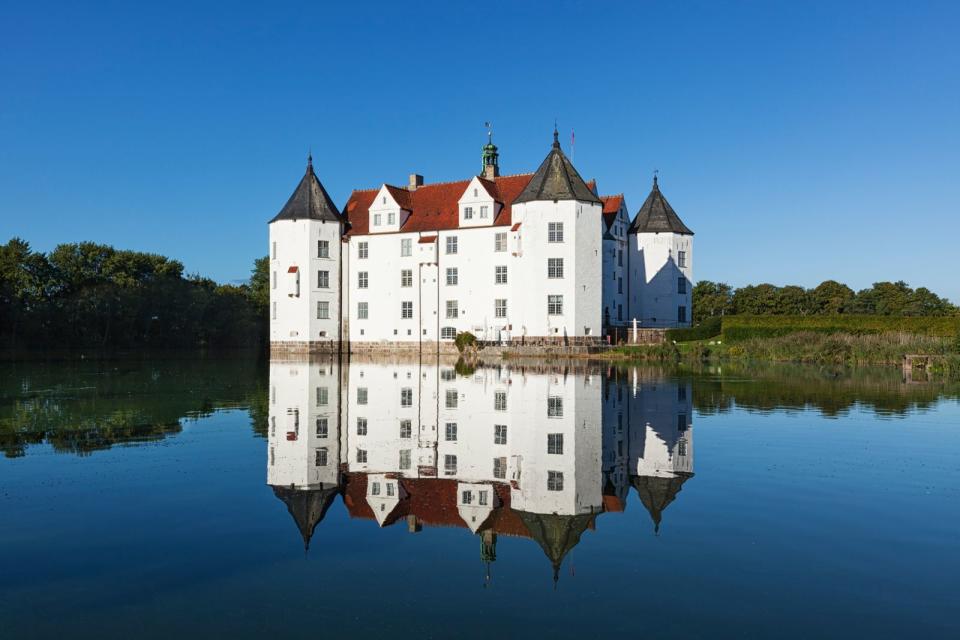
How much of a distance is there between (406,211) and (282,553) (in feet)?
147

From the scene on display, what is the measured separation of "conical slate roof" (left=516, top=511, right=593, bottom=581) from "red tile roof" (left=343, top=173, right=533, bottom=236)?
39831 millimetres

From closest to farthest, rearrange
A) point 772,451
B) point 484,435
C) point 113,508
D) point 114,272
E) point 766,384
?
point 113,508 → point 772,451 → point 484,435 → point 766,384 → point 114,272

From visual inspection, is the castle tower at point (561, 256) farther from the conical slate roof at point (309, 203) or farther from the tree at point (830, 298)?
the tree at point (830, 298)

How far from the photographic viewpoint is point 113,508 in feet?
26.9

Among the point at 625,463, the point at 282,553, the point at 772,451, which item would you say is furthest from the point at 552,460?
the point at 282,553

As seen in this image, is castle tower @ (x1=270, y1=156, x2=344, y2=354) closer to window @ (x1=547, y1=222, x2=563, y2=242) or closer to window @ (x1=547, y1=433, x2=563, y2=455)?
window @ (x1=547, y1=222, x2=563, y2=242)

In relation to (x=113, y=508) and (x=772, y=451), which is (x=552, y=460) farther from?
(x=113, y=508)

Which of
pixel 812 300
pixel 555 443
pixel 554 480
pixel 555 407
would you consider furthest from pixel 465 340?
pixel 812 300

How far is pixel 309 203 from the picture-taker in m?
50.1

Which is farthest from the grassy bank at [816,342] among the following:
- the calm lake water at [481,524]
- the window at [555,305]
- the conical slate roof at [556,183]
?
the calm lake water at [481,524]

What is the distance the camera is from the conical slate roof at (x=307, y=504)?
7512mm

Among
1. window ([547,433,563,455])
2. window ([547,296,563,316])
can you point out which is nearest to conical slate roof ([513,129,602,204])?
window ([547,296,563,316])

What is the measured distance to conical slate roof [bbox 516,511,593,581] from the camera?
263 inches

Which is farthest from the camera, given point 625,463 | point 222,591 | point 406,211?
point 406,211
